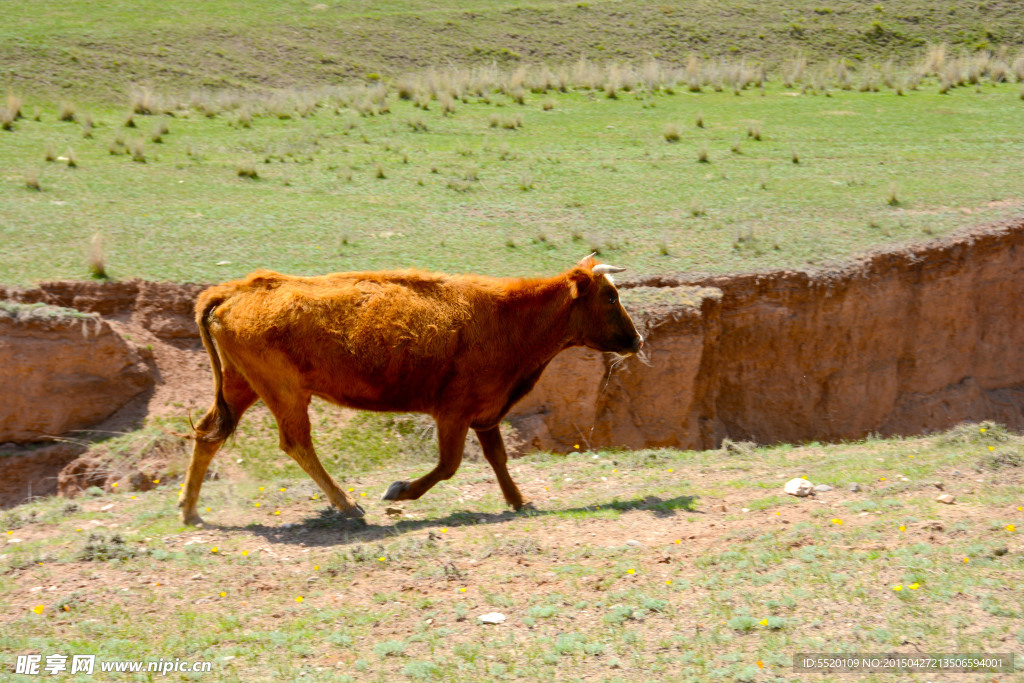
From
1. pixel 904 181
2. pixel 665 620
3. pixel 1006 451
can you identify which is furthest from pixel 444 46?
pixel 665 620

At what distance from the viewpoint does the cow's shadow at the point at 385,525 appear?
27.5 feet

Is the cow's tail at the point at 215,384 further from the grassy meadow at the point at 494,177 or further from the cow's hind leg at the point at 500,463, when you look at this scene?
the grassy meadow at the point at 494,177

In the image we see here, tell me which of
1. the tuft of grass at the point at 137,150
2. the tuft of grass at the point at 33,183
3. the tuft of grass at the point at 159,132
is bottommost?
the tuft of grass at the point at 33,183

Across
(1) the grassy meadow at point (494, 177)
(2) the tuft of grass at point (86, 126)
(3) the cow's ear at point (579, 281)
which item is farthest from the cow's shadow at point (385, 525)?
(2) the tuft of grass at point (86, 126)

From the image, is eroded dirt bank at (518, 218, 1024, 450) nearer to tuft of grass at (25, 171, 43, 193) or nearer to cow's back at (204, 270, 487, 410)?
cow's back at (204, 270, 487, 410)

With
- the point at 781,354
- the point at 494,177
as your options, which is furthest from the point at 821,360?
the point at 494,177

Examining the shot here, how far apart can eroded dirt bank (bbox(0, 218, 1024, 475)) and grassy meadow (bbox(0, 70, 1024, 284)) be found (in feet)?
1.92

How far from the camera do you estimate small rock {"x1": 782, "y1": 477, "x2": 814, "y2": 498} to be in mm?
8945

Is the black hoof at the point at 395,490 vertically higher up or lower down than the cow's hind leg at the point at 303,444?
lower down

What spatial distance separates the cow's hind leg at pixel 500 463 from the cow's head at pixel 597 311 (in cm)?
129

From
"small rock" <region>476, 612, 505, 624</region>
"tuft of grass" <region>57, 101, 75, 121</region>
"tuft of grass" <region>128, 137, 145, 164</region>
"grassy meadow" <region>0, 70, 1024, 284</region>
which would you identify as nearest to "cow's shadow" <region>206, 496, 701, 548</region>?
"small rock" <region>476, 612, 505, 624</region>

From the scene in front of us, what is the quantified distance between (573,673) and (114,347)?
8387 millimetres

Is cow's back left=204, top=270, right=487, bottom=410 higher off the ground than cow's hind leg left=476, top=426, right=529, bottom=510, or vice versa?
cow's back left=204, top=270, right=487, bottom=410

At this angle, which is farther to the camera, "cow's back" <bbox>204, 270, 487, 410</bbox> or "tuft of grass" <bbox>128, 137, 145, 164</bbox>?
"tuft of grass" <bbox>128, 137, 145, 164</bbox>
